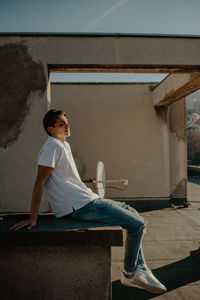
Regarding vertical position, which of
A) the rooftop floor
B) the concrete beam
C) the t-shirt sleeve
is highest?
the concrete beam

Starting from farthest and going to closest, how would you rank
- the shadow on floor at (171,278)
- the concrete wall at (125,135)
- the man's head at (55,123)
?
the concrete wall at (125,135) → the shadow on floor at (171,278) → the man's head at (55,123)

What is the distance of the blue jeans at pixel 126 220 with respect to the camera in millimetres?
1982

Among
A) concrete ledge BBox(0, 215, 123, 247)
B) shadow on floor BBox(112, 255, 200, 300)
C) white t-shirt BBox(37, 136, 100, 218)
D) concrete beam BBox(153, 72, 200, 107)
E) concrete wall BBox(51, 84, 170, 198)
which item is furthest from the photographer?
concrete wall BBox(51, 84, 170, 198)

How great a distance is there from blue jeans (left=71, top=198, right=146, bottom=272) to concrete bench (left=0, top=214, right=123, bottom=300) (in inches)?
3.3

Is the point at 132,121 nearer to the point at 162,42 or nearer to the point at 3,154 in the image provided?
the point at 162,42

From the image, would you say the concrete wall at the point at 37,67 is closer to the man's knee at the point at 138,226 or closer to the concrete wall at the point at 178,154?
the man's knee at the point at 138,226

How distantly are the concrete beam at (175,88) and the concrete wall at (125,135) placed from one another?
582 mm

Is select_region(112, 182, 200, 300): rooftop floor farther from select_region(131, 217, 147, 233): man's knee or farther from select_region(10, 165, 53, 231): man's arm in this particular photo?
select_region(10, 165, 53, 231): man's arm

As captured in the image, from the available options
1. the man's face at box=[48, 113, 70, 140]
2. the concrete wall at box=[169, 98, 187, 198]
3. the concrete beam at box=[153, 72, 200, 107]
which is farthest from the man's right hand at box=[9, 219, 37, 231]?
the concrete wall at box=[169, 98, 187, 198]

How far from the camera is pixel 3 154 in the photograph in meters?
3.81

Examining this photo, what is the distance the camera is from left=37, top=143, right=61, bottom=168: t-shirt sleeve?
6.33ft

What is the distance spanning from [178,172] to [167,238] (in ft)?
11.3

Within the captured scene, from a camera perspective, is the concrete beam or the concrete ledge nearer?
the concrete ledge

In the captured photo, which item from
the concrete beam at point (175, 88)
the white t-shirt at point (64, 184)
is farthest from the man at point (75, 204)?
the concrete beam at point (175, 88)
